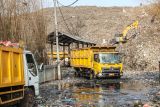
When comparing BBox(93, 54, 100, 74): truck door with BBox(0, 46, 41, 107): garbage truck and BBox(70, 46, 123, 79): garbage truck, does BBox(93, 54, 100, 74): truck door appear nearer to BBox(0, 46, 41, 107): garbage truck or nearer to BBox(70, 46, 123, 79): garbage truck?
BBox(70, 46, 123, 79): garbage truck

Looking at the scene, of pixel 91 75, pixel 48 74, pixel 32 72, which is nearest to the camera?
pixel 32 72

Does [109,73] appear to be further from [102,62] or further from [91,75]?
[91,75]

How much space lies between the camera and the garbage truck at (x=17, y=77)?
14.3 metres

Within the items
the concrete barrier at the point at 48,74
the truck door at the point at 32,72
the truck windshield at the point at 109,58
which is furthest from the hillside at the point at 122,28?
the truck door at the point at 32,72

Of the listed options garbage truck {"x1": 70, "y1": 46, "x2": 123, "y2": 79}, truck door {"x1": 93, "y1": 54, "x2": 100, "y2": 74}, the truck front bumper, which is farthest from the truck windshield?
the truck front bumper

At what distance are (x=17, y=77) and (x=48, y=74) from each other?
23314 millimetres

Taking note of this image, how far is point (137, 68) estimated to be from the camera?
173 feet

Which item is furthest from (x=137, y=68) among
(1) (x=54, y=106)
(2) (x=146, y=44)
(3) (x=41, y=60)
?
(1) (x=54, y=106)

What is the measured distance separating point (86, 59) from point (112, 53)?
9.43ft

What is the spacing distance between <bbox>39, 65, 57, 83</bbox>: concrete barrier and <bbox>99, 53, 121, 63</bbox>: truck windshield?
14.2 ft

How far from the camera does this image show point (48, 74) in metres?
39.0

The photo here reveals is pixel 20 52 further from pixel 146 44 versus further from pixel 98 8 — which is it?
pixel 98 8

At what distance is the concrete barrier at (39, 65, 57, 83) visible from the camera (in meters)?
36.7

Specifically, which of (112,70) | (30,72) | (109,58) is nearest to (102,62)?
(109,58)
